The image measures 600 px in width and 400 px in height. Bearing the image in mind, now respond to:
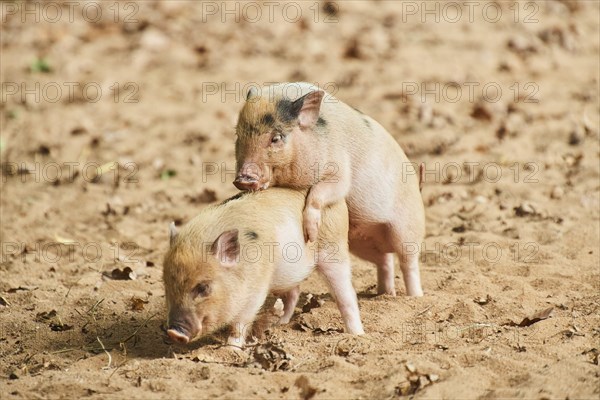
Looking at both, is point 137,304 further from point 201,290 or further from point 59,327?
point 201,290

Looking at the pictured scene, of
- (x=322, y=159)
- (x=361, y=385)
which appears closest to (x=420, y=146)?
(x=322, y=159)

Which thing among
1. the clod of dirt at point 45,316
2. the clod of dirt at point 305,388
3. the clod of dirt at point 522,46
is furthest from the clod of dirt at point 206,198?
the clod of dirt at point 522,46

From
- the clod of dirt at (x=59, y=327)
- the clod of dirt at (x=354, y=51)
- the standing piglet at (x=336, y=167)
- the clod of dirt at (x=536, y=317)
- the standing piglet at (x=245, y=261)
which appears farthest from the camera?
the clod of dirt at (x=354, y=51)

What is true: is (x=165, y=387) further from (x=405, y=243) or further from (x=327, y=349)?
(x=405, y=243)

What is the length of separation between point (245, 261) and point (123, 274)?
1971mm

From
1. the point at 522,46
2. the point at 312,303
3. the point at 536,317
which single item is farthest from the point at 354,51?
the point at 536,317

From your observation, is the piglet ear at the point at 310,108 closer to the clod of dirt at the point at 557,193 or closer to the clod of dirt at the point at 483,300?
the clod of dirt at the point at 483,300

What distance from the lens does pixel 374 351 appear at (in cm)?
524

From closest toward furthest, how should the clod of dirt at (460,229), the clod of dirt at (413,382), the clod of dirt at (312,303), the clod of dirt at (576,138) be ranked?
the clod of dirt at (413,382) < the clod of dirt at (312,303) < the clod of dirt at (460,229) < the clod of dirt at (576,138)

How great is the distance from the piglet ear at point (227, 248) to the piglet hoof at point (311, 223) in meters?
0.53

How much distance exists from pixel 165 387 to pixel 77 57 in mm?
8902

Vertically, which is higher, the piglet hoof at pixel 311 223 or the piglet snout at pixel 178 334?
the piglet hoof at pixel 311 223

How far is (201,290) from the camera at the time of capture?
5.26 meters

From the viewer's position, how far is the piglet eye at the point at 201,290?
17.2 ft
